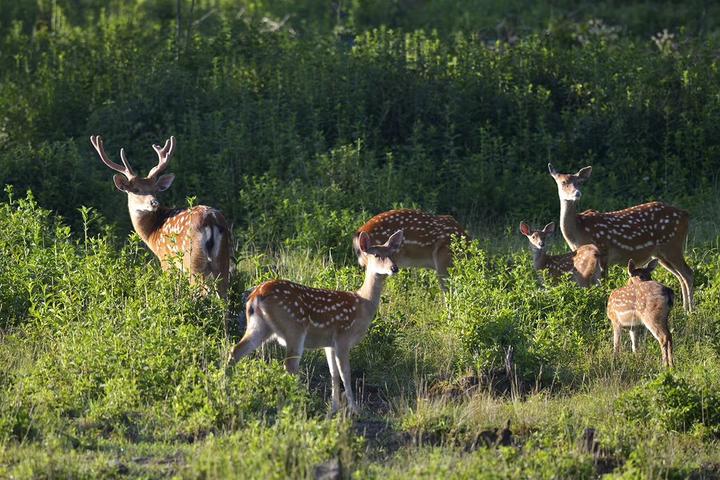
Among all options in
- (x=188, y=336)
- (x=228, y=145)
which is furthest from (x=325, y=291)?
(x=228, y=145)

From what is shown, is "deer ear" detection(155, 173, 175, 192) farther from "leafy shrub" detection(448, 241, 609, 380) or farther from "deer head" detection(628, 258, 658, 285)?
"deer head" detection(628, 258, 658, 285)

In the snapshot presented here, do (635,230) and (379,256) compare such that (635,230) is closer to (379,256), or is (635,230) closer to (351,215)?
(351,215)

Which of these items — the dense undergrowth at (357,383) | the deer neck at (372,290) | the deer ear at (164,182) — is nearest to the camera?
the dense undergrowth at (357,383)

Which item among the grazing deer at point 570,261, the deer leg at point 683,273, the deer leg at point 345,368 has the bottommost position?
the deer leg at point 683,273

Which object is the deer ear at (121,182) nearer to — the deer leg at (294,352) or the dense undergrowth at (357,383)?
the dense undergrowth at (357,383)

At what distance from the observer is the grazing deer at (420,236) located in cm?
1202

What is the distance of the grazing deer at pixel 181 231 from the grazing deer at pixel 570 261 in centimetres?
284

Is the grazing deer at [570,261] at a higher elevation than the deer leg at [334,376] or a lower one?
lower

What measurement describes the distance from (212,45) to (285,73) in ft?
4.99

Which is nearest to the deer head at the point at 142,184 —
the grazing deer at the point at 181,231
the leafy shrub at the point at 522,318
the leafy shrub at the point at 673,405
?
the grazing deer at the point at 181,231

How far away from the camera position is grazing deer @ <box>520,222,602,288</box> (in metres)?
12.0

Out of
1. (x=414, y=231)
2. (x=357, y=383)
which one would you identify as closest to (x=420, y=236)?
(x=414, y=231)

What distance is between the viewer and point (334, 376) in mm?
9609

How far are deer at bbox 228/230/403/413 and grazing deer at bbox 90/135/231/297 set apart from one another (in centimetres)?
126
